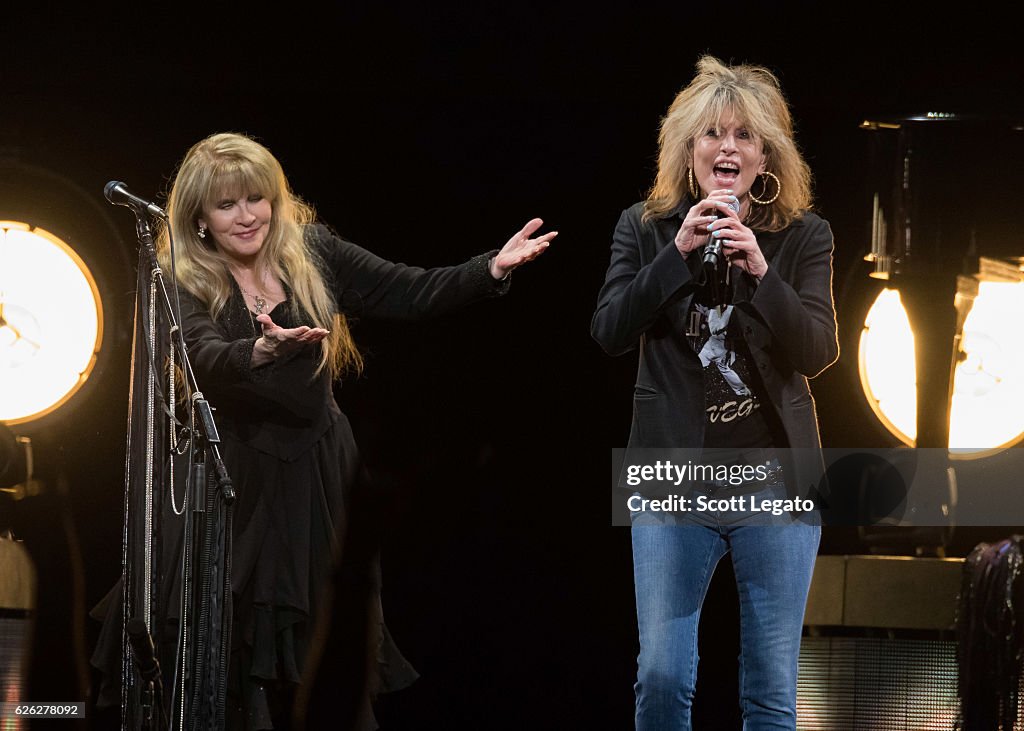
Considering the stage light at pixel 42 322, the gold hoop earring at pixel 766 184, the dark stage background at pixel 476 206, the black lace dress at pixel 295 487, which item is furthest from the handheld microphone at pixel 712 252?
the stage light at pixel 42 322

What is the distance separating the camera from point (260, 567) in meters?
3.14

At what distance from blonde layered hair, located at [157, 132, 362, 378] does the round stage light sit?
1.44 meters

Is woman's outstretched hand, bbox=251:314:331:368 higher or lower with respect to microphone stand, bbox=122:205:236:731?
higher

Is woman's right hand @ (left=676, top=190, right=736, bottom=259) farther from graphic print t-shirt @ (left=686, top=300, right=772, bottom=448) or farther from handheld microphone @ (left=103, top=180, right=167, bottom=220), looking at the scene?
handheld microphone @ (left=103, top=180, right=167, bottom=220)

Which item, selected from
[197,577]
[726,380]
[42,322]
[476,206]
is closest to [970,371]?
[726,380]

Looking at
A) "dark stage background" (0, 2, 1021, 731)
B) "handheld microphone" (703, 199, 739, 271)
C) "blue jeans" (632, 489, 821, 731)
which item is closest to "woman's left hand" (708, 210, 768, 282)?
"handheld microphone" (703, 199, 739, 271)

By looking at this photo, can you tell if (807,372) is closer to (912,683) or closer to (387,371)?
(912,683)

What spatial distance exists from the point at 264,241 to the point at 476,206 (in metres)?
0.65

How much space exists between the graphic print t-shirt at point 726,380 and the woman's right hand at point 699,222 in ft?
0.49

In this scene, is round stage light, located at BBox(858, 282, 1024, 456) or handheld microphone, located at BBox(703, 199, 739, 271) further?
round stage light, located at BBox(858, 282, 1024, 456)

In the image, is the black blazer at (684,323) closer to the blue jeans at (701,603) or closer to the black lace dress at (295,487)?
the blue jeans at (701,603)

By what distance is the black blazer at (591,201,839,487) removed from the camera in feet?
8.73

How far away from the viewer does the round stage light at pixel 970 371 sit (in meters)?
3.53

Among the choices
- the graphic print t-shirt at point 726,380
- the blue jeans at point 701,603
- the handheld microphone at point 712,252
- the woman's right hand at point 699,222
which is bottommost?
the blue jeans at point 701,603
